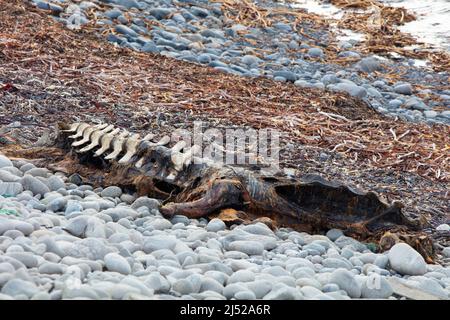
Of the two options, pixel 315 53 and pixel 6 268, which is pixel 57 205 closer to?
pixel 6 268

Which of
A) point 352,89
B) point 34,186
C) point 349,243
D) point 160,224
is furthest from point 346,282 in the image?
point 352,89

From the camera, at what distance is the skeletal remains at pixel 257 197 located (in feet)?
13.4

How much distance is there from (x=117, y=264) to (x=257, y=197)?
4.24ft

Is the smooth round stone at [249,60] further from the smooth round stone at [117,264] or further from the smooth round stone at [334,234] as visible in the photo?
the smooth round stone at [117,264]

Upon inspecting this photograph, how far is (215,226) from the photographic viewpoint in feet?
12.8

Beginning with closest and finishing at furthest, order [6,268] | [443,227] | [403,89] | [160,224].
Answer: [6,268] → [160,224] → [443,227] → [403,89]

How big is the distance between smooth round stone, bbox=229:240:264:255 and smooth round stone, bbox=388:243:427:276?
60 centimetres

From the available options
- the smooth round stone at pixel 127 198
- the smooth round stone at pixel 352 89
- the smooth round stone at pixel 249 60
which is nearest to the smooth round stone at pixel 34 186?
the smooth round stone at pixel 127 198

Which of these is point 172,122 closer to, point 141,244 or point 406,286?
point 141,244

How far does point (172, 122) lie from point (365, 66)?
408 cm

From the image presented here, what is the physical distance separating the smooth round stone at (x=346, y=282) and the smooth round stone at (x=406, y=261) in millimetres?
521

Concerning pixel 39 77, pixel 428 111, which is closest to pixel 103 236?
pixel 39 77

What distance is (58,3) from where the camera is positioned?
8.81m

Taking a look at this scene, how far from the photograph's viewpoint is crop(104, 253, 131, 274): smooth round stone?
9.90 ft
